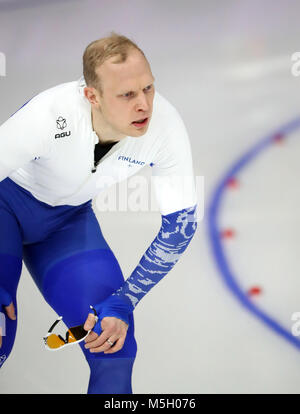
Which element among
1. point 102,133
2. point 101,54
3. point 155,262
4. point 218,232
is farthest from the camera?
point 218,232

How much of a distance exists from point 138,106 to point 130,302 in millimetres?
662

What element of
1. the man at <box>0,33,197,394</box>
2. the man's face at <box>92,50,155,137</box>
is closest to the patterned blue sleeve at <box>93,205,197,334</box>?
the man at <box>0,33,197,394</box>

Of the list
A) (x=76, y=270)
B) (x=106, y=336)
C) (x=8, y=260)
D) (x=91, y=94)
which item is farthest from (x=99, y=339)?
(x=91, y=94)

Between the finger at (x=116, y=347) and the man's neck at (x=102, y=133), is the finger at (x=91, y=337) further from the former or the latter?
the man's neck at (x=102, y=133)

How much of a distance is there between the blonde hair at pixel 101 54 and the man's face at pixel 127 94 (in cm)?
1

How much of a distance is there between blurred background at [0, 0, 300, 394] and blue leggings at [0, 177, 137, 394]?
24 centimetres

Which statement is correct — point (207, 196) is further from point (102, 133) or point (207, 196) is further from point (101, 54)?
point (101, 54)

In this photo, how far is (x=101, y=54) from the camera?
1.63 metres

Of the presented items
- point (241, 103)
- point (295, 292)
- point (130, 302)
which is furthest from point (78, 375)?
point (241, 103)

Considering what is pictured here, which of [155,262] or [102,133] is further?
[155,262]

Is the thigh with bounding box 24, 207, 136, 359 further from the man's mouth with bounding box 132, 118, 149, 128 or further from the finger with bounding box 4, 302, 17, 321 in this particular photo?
the man's mouth with bounding box 132, 118, 149, 128

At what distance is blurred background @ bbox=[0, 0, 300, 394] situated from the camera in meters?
2.19

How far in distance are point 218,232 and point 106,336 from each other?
732 mm
